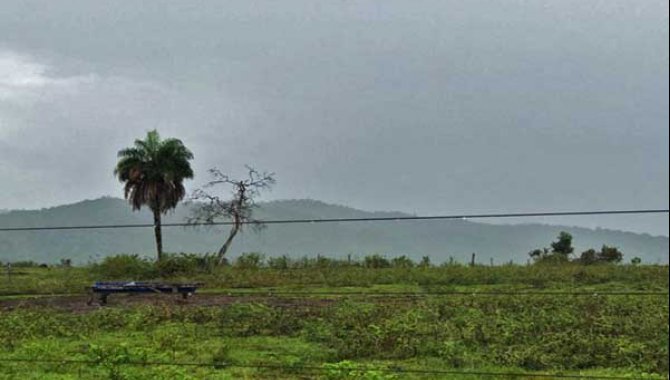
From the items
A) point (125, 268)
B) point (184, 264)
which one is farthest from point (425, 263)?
point (125, 268)

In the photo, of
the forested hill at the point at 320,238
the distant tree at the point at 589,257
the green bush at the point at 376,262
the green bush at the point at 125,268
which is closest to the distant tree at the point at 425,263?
the forested hill at the point at 320,238

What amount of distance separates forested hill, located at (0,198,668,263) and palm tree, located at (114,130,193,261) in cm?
119

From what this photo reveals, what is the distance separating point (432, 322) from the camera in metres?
10.9

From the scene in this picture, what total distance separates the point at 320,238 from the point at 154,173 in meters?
53.9

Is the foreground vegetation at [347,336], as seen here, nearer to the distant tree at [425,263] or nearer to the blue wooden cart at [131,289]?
the blue wooden cart at [131,289]

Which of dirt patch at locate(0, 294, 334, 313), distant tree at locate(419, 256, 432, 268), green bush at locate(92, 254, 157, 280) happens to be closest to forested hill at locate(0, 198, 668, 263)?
distant tree at locate(419, 256, 432, 268)

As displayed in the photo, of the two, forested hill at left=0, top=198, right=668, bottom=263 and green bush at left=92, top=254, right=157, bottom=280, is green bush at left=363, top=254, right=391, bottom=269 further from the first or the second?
green bush at left=92, top=254, right=157, bottom=280

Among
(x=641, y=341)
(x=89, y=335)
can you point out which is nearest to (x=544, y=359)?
(x=641, y=341)

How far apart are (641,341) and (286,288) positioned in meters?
10.8

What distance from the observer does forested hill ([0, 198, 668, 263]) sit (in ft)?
61.5

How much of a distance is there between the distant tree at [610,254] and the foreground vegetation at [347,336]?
12425 millimetres

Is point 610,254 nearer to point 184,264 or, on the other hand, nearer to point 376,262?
point 376,262

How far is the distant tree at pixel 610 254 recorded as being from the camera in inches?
1146

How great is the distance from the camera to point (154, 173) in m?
31.7
